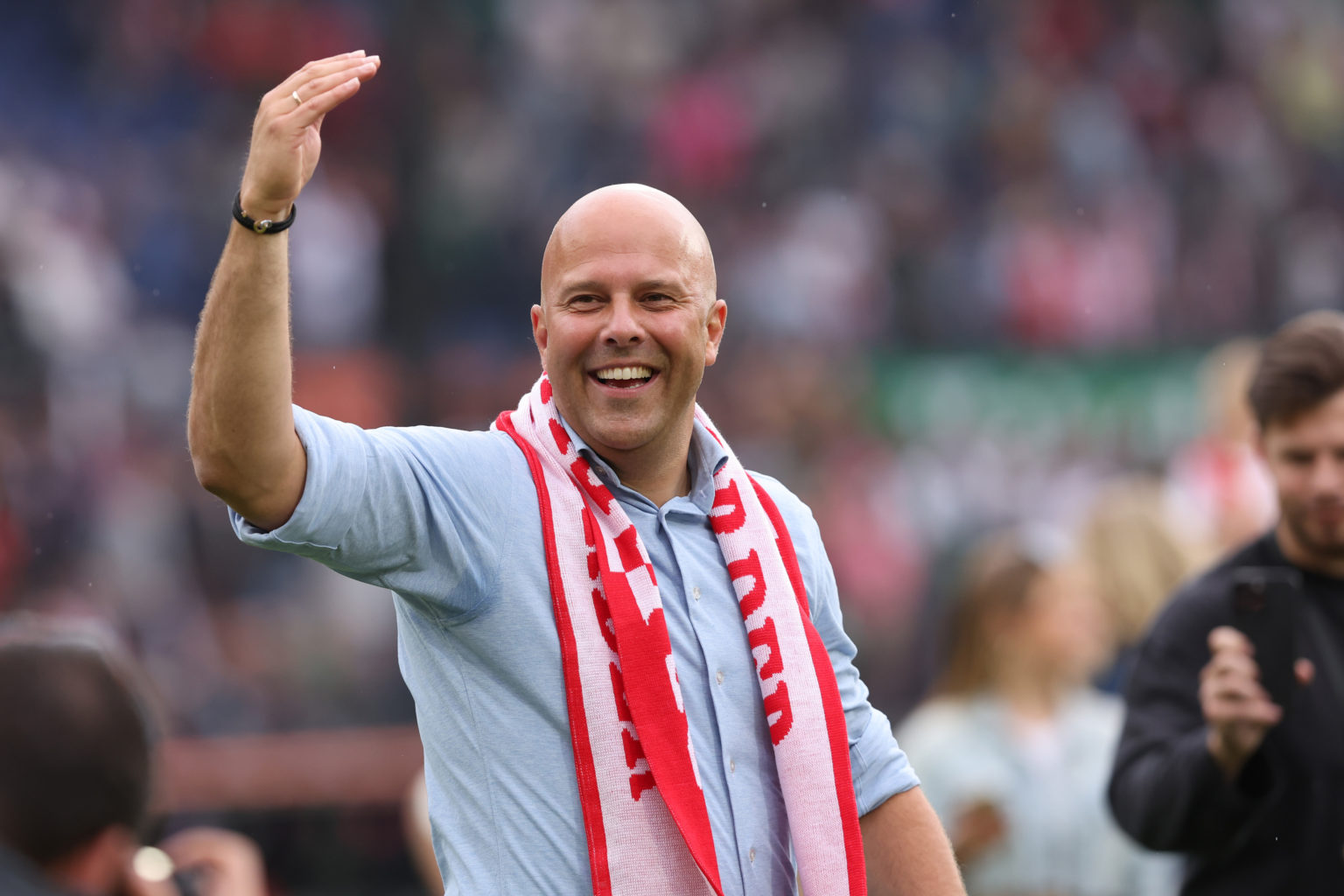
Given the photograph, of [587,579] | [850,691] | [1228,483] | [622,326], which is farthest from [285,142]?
[1228,483]

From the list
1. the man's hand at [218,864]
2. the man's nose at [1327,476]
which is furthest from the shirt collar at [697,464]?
the man's nose at [1327,476]

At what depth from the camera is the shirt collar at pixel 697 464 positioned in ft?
9.73

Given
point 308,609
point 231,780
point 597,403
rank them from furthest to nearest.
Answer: point 308,609 < point 231,780 < point 597,403

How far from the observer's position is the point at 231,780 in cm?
782

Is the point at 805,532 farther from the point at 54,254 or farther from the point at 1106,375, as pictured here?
the point at 1106,375

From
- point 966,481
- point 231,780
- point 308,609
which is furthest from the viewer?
point 966,481

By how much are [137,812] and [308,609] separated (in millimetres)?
7812

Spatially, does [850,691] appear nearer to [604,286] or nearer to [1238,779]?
[604,286]

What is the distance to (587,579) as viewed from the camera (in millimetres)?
2814

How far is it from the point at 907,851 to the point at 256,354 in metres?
1.43

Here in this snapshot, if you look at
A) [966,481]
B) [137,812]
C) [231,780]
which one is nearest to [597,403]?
[137,812]

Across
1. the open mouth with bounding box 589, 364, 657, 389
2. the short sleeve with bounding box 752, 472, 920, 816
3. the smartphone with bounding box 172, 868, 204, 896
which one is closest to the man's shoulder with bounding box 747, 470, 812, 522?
the short sleeve with bounding box 752, 472, 920, 816

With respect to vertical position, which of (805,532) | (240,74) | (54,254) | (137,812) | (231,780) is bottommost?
(231,780)

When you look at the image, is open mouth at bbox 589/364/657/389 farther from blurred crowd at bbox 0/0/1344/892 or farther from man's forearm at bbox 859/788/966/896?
blurred crowd at bbox 0/0/1344/892
